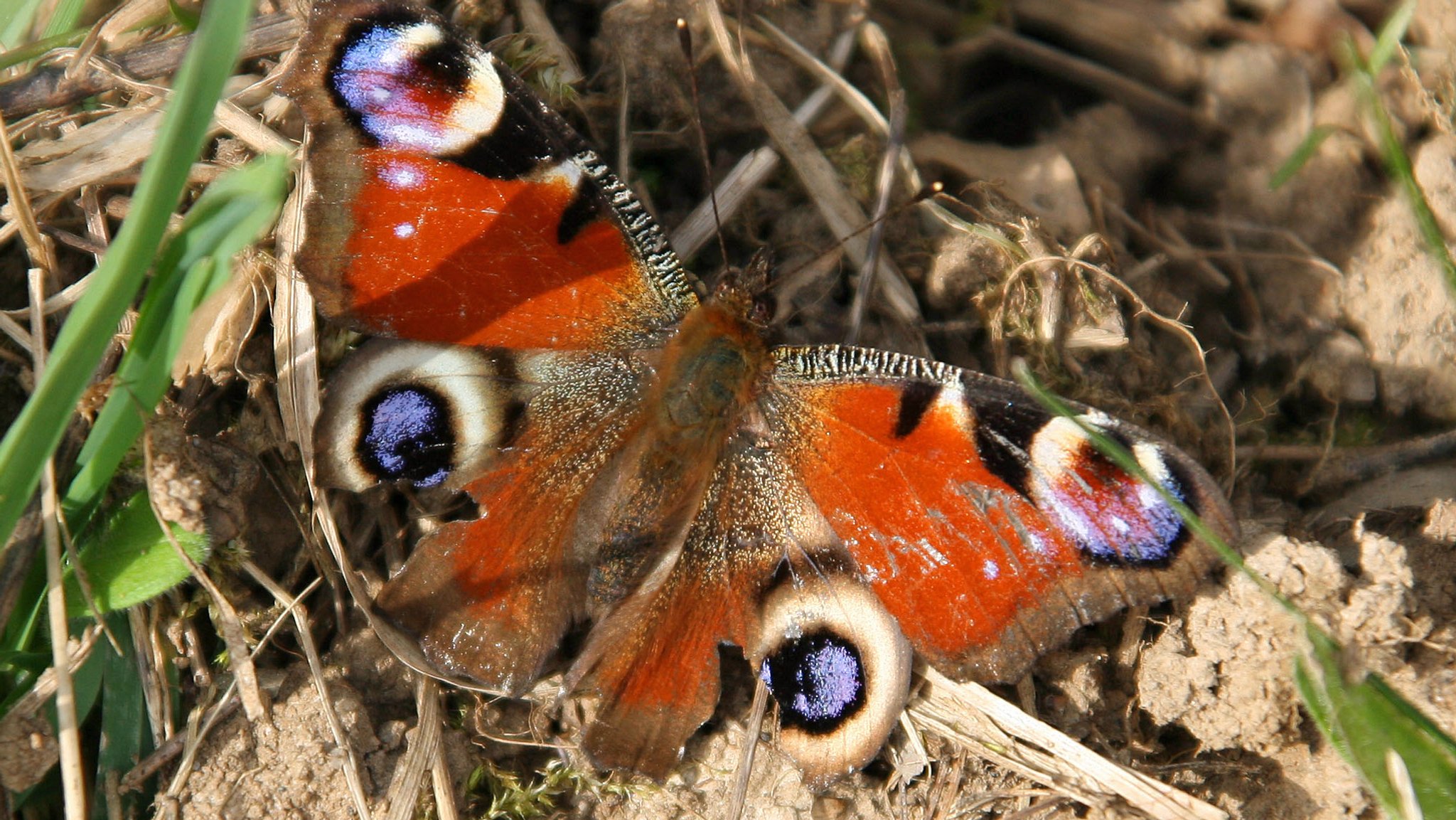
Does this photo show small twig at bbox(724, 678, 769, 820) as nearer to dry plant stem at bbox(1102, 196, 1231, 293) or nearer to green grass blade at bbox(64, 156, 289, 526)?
green grass blade at bbox(64, 156, 289, 526)

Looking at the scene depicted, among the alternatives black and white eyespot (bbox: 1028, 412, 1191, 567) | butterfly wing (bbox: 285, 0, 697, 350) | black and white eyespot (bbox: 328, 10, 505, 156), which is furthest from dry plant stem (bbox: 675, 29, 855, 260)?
black and white eyespot (bbox: 1028, 412, 1191, 567)

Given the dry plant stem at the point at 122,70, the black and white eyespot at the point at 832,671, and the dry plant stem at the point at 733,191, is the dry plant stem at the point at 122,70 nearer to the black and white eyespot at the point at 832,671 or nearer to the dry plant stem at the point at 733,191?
the dry plant stem at the point at 733,191

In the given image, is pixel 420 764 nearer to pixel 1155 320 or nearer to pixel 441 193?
pixel 441 193

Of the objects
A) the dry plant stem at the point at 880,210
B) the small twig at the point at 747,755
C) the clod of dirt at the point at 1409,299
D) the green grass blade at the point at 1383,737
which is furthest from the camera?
the clod of dirt at the point at 1409,299

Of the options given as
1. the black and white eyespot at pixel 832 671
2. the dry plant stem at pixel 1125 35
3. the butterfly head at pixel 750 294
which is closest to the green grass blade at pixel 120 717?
the black and white eyespot at pixel 832 671

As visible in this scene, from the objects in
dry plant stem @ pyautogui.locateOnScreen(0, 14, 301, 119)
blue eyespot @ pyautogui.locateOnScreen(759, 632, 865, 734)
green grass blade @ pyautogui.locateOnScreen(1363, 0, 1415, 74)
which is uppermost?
green grass blade @ pyautogui.locateOnScreen(1363, 0, 1415, 74)

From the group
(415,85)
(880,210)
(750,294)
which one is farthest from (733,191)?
(415,85)
